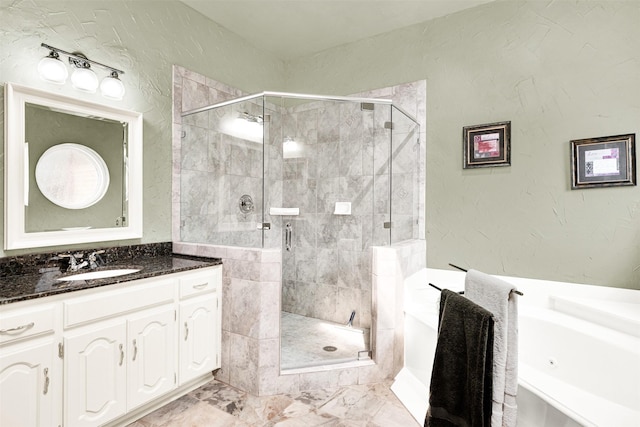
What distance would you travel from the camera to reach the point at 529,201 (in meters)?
2.56

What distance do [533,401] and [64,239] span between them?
2648 mm

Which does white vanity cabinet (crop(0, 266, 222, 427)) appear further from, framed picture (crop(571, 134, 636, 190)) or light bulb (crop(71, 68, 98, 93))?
framed picture (crop(571, 134, 636, 190))

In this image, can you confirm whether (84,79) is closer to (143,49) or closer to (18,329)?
(143,49)

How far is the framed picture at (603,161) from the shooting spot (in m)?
2.20

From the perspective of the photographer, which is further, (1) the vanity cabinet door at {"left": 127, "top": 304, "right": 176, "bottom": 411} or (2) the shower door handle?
(2) the shower door handle

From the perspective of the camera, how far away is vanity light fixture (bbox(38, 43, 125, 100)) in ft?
6.51

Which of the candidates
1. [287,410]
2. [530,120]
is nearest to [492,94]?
[530,120]

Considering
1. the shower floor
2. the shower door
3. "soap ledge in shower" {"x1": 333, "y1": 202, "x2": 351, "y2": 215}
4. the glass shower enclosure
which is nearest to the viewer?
the shower floor

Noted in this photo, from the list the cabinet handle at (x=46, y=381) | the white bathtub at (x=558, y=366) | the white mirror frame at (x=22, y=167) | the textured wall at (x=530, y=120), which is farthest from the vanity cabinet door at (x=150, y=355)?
the textured wall at (x=530, y=120)

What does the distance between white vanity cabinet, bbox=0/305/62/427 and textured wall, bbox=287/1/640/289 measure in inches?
106

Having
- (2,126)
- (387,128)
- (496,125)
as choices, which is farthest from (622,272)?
(2,126)

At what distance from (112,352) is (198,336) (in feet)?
1.82

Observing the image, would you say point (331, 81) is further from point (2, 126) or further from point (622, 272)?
point (622, 272)

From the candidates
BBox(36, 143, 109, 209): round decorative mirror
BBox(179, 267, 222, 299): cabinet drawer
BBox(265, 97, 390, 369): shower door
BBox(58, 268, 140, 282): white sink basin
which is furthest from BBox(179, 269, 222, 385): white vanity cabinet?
BBox(36, 143, 109, 209): round decorative mirror
